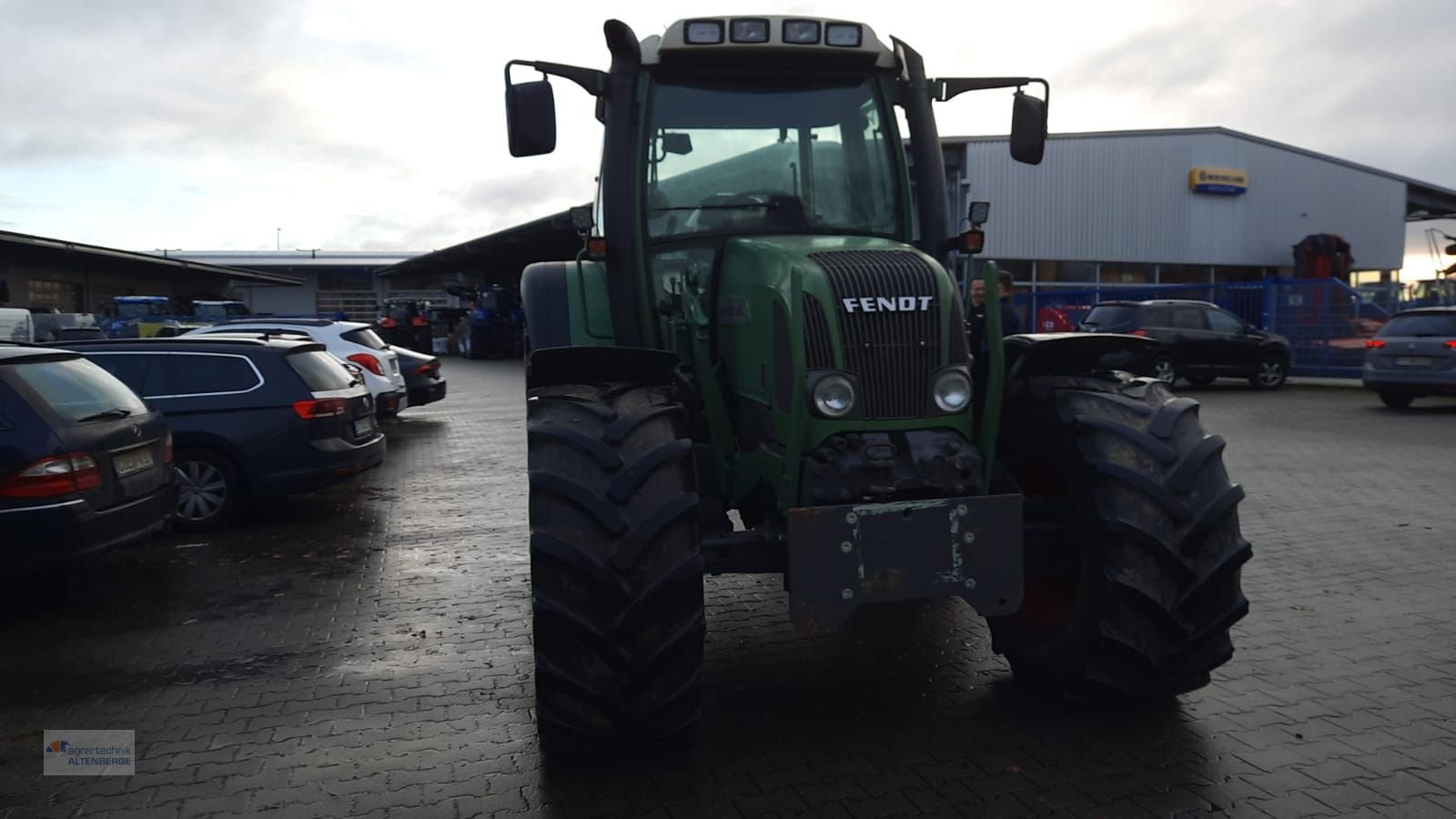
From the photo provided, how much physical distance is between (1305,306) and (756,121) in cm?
2218

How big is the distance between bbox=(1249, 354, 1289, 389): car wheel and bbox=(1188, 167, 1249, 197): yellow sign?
15010 millimetres

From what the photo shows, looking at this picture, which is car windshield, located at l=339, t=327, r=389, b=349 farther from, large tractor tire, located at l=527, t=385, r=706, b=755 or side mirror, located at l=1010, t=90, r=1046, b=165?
large tractor tire, located at l=527, t=385, r=706, b=755

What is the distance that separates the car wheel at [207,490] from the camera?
363 inches

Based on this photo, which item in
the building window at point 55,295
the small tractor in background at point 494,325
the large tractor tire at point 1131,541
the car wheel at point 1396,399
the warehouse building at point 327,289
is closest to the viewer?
the large tractor tire at point 1131,541

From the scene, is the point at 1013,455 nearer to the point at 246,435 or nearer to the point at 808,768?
the point at 808,768

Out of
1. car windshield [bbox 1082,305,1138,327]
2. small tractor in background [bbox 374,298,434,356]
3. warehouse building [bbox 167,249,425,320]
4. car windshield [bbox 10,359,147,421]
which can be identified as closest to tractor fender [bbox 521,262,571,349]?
car windshield [bbox 10,359,147,421]

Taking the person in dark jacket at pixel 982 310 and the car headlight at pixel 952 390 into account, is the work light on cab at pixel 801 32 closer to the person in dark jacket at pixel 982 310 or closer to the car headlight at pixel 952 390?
the person in dark jacket at pixel 982 310

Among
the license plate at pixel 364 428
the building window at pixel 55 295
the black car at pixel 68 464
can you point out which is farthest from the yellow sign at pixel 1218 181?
the building window at pixel 55 295

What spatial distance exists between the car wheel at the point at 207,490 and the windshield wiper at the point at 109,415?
2.05 m

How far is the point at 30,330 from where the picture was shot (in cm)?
2452

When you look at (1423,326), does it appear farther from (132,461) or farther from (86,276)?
(86,276)

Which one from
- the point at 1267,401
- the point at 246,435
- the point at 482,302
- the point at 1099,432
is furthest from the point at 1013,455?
the point at 482,302

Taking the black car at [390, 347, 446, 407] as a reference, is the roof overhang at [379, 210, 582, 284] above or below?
above

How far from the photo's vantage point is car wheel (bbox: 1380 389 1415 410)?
17.2m
